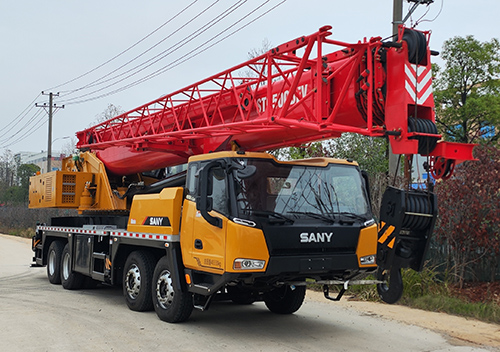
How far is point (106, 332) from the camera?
8023 mm

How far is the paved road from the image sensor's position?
7375 millimetres

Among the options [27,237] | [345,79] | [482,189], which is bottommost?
[27,237]

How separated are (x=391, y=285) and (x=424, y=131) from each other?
84.1 inches

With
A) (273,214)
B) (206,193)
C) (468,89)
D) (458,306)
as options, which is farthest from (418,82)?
(468,89)

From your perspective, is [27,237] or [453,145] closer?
[453,145]

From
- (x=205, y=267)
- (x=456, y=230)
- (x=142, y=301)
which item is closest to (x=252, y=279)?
(x=205, y=267)

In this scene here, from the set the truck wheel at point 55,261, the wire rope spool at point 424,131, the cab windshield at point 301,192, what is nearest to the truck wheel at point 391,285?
the cab windshield at point 301,192

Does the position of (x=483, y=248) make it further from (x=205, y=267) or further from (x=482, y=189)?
(x=205, y=267)

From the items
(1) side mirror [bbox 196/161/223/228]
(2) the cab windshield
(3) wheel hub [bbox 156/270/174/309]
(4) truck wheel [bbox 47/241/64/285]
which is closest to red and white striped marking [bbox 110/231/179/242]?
(3) wheel hub [bbox 156/270/174/309]

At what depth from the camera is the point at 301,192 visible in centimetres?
793

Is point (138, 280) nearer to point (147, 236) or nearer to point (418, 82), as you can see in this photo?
point (147, 236)

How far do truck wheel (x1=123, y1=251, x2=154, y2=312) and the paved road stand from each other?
0.19m

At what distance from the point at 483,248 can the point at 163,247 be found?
7157 millimetres

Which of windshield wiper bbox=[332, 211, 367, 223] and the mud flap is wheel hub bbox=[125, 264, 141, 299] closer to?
windshield wiper bbox=[332, 211, 367, 223]
